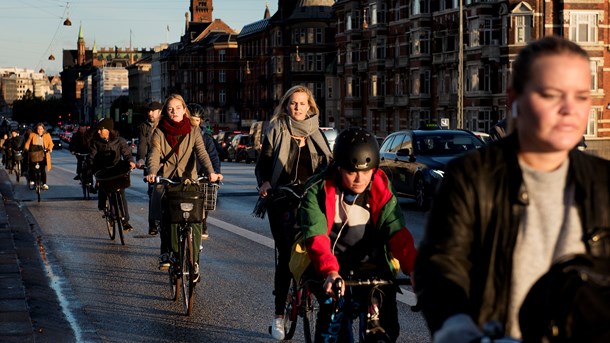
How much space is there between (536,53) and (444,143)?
1791 centimetres

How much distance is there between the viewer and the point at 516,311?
9.15 feet

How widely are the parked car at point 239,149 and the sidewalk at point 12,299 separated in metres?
41.9

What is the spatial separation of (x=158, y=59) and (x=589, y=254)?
546 ft

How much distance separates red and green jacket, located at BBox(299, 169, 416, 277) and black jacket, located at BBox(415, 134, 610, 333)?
88.3 inches

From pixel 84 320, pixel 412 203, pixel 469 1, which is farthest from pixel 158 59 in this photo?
pixel 84 320

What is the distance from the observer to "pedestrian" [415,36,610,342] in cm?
275

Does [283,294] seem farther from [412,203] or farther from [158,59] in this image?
[158,59]

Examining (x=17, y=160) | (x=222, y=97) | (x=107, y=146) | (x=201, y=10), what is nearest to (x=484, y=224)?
(x=107, y=146)

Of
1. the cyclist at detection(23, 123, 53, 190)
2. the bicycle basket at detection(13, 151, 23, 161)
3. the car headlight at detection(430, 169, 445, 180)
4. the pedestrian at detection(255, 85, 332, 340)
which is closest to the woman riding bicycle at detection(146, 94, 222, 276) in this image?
the pedestrian at detection(255, 85, 332, 340)

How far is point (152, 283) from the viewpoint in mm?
10695

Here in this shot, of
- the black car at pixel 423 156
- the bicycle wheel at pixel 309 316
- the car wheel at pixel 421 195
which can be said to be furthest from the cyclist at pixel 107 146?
the bicycle wheel at pixel 309 316

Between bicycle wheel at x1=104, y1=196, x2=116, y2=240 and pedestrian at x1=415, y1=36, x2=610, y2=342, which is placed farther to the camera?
bicycle wheel at x1=104, y1=196, x2=116, y2=240

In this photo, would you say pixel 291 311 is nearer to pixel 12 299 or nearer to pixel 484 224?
pixel 12 299

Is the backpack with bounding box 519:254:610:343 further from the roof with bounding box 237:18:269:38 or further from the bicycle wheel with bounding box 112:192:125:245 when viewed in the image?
the roof with bounding box 237:18:269:38
